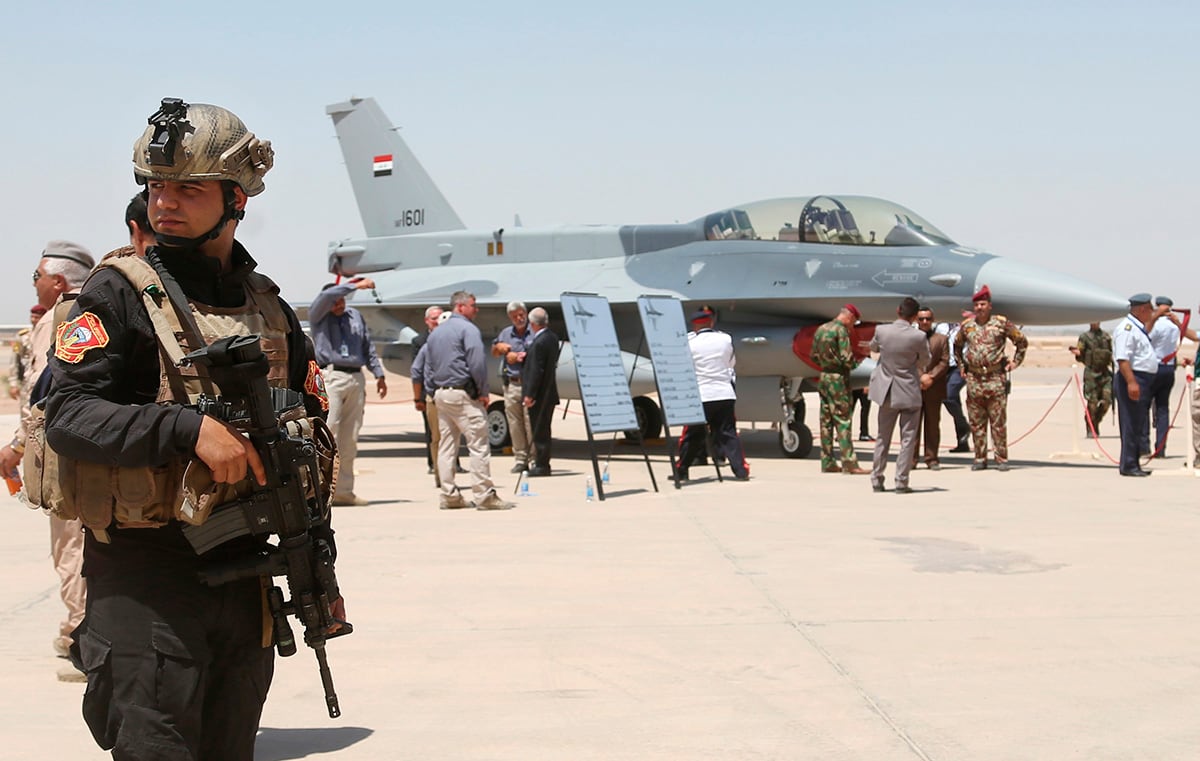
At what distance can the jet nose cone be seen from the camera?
14.4 meters

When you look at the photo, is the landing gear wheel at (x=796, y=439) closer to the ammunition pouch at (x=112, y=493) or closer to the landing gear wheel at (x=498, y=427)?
the landing gear wheel at (x=498, y=427)

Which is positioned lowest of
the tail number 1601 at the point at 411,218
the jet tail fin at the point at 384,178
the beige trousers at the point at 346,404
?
the beige trousers at the point at 346,404

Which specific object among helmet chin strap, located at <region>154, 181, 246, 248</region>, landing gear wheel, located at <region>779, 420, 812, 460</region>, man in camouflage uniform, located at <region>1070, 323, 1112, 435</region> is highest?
helmet chin strap, located at <region>154, 181, 246, 248</region>

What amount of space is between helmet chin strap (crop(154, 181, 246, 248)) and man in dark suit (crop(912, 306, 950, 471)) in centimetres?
1260

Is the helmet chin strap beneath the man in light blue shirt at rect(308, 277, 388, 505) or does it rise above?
above

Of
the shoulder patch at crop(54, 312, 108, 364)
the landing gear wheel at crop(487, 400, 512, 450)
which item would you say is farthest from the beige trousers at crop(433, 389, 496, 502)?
the shoulder patch at crop(54, 312, 108, 364)

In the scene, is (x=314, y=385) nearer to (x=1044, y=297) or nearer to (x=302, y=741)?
(x=302, y=741)

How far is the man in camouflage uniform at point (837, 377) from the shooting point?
1373 centimetres

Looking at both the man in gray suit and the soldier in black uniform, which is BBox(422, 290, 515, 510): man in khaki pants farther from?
the soldier in black uniform

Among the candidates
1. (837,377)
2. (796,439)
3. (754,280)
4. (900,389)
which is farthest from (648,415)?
(900,389)

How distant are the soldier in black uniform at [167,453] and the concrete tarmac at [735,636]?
168 centimetres

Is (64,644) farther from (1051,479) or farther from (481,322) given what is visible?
(481,322)

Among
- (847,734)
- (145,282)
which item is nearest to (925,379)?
(847,734)

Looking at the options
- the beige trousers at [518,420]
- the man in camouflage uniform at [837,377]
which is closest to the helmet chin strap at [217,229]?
the man in camouflage uniform at [837,377]
